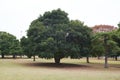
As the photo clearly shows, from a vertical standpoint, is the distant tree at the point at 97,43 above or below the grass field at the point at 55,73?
above

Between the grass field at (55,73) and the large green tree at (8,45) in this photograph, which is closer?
the grass field at (55,73)

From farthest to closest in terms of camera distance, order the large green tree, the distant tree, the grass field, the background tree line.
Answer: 1. the large green tree
2. the distant tree
3. the background tree line
4. the grass field

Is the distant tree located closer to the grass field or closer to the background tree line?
the background tree line

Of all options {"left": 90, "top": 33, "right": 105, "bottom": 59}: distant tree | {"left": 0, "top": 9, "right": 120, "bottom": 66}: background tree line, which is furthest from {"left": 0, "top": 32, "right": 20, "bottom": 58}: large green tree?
{"left": 90, "top": 33, "right": 105, "bottom": 59}: distant tree

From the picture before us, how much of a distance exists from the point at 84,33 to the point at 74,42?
192 centimetres

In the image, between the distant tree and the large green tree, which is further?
the large green tree

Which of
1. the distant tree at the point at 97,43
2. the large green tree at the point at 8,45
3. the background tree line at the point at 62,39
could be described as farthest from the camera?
the large green tree at the point at 8,45

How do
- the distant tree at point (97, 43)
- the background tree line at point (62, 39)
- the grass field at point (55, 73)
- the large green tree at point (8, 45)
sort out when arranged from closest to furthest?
1. the grass field at point (55, 73)
2. the background tree line at point (62, 39)
3. the distant tree at point (97, 43)
4. the large green tree at point (8, 45)

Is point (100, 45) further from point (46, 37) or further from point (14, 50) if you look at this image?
point (14, 50)

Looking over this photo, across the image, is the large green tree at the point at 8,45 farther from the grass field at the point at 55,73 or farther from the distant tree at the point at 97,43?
the grass field at the point at 55,73

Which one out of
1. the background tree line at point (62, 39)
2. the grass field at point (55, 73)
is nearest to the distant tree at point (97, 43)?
the background tree line at point (62, 39)

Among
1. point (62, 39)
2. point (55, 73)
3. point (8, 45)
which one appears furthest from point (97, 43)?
point (8, 45)

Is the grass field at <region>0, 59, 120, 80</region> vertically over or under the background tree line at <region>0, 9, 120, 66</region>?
under

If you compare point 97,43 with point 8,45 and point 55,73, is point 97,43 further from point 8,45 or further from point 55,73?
point 8,45
